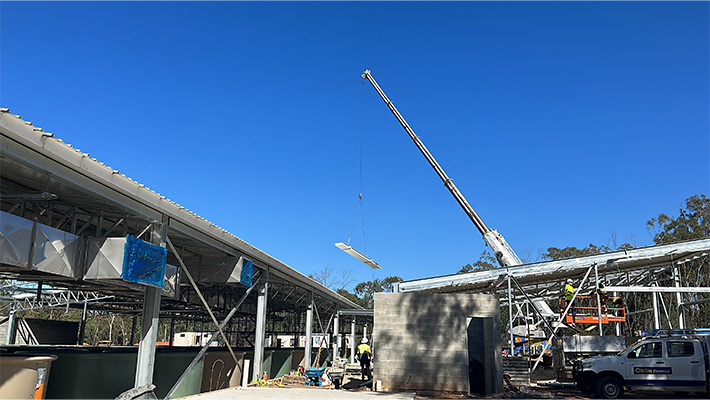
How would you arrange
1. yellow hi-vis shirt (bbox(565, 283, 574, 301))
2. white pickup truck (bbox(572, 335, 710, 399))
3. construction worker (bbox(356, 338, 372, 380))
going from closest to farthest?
white pickup truck (bbox(572, 335, 710, 399)) < construction worker (bbox(356, 338, 372, 380)) < yellow hi-vis shirt (bbox(565, 283, 574, 301))

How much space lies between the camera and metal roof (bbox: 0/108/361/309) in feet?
27.2

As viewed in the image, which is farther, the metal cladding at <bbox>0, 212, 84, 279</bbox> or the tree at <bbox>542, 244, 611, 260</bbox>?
the tree at <bbox>542, 244, 611, 260</bbox>

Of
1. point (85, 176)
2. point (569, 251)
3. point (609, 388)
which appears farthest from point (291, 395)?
point (569, 251)

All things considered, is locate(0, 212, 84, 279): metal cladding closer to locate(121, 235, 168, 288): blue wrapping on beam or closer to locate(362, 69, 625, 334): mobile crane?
locate(121, 235, 168, 288): blue wrapping on beam

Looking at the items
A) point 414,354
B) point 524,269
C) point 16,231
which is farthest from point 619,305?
point 16,231

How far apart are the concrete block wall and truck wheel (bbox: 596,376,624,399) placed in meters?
3.19

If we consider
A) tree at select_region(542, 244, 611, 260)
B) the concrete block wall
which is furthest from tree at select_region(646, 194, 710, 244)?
the concrete block wall

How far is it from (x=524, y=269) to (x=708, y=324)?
1505 centimetres

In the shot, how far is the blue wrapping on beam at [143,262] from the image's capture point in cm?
1125

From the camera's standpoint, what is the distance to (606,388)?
1548 centimetres

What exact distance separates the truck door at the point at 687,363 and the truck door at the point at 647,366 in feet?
0.62

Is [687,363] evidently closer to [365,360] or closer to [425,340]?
[425,340]

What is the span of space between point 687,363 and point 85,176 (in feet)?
52.8

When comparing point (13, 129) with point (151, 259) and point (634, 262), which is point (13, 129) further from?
point (634, 262)
